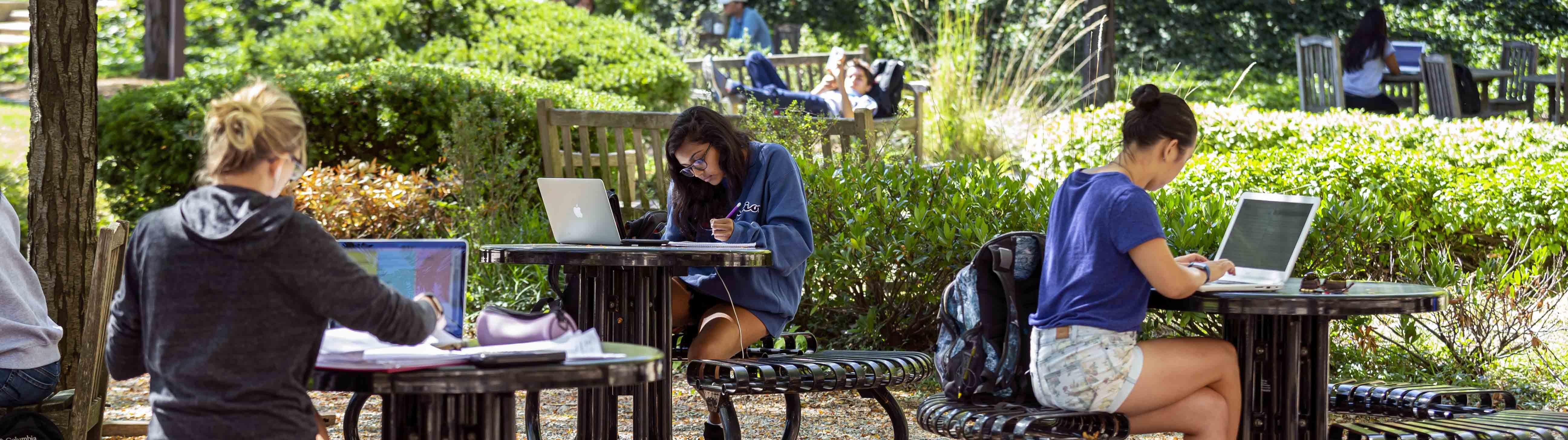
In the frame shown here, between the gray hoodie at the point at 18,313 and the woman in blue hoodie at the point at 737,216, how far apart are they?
5.55 feet

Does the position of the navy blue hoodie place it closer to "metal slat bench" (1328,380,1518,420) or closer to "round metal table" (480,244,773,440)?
"round metal table" (480,244,773,440)

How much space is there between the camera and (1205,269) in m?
3.17

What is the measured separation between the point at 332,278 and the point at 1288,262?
87.3 inches

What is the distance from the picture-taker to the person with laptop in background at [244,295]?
2154mm

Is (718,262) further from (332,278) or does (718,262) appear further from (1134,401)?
(332,278)

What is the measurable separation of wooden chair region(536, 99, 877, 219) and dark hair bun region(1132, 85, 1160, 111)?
11.6 ft

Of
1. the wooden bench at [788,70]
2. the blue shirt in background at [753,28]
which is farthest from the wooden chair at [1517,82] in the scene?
the blue shirt in background at [753,28]

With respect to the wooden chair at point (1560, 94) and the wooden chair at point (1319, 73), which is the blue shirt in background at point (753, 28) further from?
the wooden chair at point (1560, 94)

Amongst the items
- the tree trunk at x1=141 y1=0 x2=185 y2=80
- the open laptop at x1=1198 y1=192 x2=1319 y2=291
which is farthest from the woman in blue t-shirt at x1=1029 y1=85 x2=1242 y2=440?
the tree trunk at x1=141 y1=0 x2=185 y2=80

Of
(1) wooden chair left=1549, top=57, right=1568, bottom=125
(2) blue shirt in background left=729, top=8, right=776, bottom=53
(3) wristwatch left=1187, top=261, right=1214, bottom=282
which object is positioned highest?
(2) blue shirt in background left=729, top=8, right=776, bottom=53

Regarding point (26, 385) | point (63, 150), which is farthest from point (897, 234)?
point (26, 385)

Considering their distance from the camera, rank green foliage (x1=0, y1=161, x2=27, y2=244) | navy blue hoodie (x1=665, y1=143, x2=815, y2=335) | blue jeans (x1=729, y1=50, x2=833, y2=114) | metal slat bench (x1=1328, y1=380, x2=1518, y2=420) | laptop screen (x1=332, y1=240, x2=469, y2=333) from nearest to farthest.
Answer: laptop screen (x1=332, y1=240, x2=469, y2=333), metal slat bench (x1=1328, y1=380, x2=1518, y2=420), navy blue hoodie (x1=665, y1=143, x2=815, y2=335), green foliage (x1=0, y1=161, x2=27, y2=244), blue jeans (x1=729, y1=50, x2=833, y2=114)

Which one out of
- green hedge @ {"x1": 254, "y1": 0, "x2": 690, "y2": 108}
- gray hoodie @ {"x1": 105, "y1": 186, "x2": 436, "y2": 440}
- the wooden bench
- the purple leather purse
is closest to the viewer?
gray hoodie @ {"x1": 105, "y1": 186, "x2": 436, "y2": 440}

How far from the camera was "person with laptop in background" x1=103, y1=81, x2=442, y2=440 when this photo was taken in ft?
7.07
